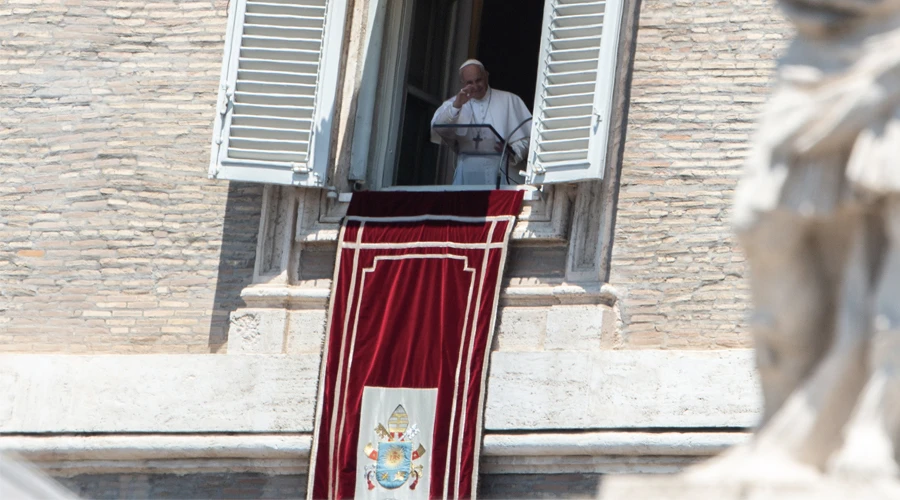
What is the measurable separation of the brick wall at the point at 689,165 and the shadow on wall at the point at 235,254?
1.72 metres

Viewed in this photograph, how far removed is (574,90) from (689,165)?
637 millimetres

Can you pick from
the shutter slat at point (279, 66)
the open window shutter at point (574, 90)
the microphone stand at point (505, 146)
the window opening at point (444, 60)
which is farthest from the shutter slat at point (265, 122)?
the open window shutter at point (574, 90)

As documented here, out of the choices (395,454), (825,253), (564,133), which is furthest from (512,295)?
(825,253)

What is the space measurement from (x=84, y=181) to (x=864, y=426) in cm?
644

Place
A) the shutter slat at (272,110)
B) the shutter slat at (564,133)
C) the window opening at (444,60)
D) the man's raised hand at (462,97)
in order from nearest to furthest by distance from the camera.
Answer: the shutter slat at (564,133), the shutter slat at (272,110), the man's raised hand at (462,97), the window opening at (444,60)

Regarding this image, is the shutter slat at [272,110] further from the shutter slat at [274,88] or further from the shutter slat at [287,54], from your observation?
the shutter slat at [287,54]

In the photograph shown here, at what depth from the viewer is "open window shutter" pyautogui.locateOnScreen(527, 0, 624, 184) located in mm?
10359

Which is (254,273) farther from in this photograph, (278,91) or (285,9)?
(285,9)

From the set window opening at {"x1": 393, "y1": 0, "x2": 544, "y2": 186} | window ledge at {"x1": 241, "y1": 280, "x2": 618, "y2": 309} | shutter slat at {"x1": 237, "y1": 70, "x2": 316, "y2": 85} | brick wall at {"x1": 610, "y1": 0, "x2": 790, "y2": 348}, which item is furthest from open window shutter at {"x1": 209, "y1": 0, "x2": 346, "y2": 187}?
brick wall at {"x1": 610, "y1": 0, "x2": 790, "y2": 348}

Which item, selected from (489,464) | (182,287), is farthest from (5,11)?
(489,464)

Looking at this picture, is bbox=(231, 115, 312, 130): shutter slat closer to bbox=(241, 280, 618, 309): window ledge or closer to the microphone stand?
bbox=(241, 280, 618, 309): window ledge

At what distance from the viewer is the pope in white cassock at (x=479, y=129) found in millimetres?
11258

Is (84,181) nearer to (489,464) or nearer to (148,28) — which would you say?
(148,28)

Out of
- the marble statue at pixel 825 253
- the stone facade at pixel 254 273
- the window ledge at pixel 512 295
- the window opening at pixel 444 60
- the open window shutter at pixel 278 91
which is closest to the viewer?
the marble statue at pixel 825 253
